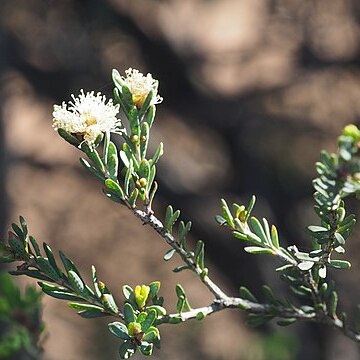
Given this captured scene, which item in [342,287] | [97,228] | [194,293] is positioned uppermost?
[342,287]

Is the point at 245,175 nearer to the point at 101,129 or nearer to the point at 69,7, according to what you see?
the point at 69,7

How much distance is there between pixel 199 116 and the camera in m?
2.76

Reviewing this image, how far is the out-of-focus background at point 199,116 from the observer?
7.91 feet

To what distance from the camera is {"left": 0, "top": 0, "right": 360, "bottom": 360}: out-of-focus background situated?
2.41 metres

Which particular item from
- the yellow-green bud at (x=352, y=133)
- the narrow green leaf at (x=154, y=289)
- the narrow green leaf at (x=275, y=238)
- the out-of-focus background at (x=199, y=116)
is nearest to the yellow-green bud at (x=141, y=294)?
the narrow green leaf at (x=154, y=289)

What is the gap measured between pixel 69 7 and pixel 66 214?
1.08 m

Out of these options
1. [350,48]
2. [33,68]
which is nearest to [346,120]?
[350,48]

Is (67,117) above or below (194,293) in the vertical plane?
above

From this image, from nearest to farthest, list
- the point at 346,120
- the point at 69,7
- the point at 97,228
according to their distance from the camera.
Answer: the point at 69,7, the point at 346,120, the point at 97,228

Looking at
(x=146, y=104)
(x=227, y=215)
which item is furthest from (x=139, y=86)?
(x=227, y=215)

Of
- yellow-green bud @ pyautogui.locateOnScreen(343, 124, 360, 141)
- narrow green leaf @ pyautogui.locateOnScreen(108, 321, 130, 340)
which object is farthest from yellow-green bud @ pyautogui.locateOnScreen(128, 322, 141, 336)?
yellow-green bud @ pyautogui.locateOnScreen(343, 124, 360, 141)

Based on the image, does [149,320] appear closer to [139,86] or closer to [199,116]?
[139,86]

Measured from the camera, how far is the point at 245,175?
8.66ft

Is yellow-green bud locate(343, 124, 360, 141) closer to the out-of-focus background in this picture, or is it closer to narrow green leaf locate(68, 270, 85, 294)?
narrow green leaf locate(68, 270, 85, 294)
